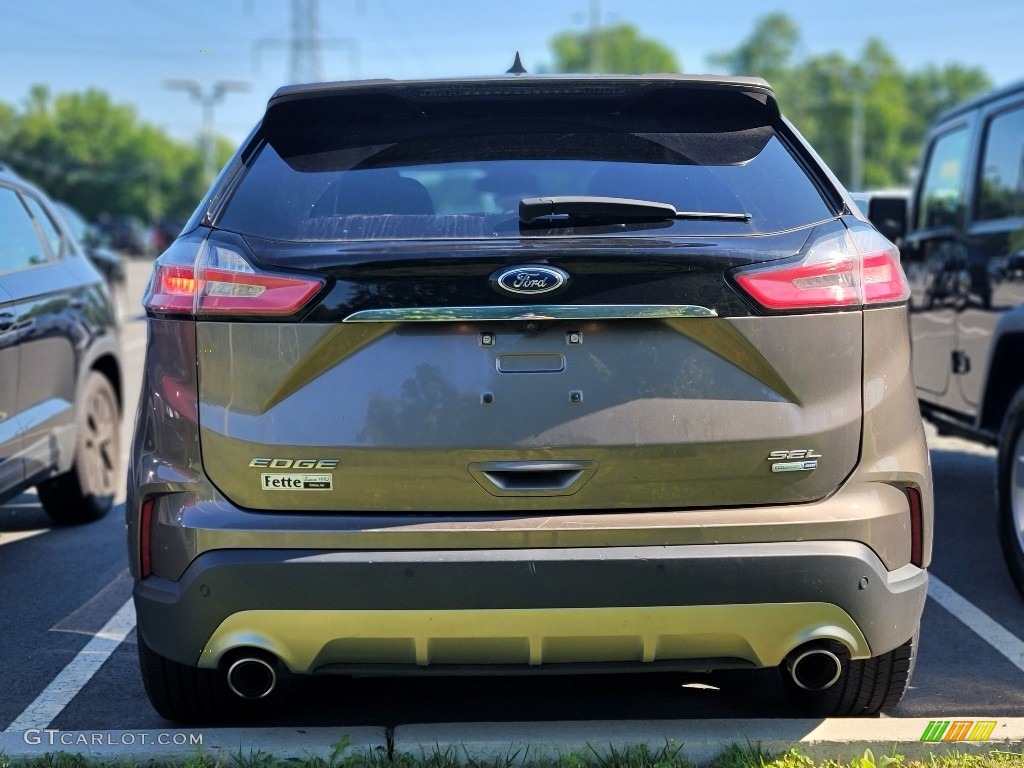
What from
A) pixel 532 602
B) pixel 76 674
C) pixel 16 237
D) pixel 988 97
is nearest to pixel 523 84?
pixel 532 602

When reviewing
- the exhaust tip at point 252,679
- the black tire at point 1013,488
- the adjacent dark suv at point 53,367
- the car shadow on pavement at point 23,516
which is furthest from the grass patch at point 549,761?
the car shadow on pavement at point 23,516

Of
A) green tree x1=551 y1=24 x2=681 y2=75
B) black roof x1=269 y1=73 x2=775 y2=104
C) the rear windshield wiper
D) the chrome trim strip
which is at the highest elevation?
green tree x1=551 y1=24 x2=681 y2=75

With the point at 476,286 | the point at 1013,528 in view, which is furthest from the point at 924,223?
the point at 476,286

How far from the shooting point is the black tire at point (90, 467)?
642 centimetres

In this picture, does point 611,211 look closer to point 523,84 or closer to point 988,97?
point 523,84

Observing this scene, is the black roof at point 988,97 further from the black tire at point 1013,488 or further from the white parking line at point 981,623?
the white parking line at point 981,623

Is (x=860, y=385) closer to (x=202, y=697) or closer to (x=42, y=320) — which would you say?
(x=202, y=697)

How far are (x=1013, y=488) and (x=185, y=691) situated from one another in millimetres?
3424

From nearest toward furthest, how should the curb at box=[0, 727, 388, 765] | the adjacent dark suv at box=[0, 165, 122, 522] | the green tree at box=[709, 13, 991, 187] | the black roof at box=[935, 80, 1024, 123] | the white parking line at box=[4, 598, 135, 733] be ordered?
the curb at box=[0, 727, 388, 765], the white parking line at box=[4, 598, 135, 733], the adjacent dark suv at box=[0, 165, 122, 522], the black roof at box=[935, 80, 1024, 123], the green tree at box=[709, 13, 991, 187]

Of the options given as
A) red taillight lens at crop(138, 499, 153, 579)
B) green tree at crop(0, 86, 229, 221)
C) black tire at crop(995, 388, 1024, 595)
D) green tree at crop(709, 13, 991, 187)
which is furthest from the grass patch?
green tree at crop(0, 86, 229, 221)

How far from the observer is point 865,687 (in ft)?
11.7

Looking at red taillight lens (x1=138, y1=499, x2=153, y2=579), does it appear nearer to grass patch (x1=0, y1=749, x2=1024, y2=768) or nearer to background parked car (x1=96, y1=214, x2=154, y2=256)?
grass patch (x1=0, y1=749, x2=1024, y2=768)

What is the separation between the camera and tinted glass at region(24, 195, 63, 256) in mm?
6531

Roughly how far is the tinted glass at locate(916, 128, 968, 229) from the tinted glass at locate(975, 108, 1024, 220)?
11.2 inches
